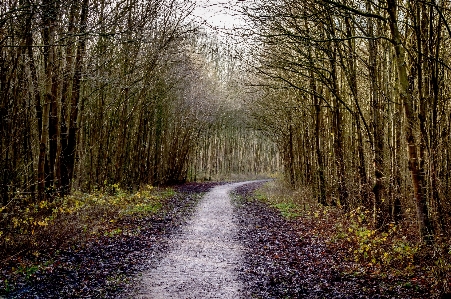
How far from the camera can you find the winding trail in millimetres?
5504

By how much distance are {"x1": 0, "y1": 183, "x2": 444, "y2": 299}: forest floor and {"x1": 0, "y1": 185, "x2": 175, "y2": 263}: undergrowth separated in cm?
24

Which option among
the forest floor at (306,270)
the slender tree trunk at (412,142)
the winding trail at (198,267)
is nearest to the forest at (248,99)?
the slender tree trunk at (412,142)

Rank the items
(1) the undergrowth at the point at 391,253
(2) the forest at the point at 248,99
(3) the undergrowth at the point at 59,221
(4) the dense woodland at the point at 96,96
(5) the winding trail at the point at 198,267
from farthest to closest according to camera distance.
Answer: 1. (4) the dense woodland at the point at 96,96
2. (3) the undergrowth at the point at 59,221
3. (2) the forest at the point at 248,99
4. (5) the winding trail at the point at 198,267
5. (1) the undergrowth at the point at 391,253

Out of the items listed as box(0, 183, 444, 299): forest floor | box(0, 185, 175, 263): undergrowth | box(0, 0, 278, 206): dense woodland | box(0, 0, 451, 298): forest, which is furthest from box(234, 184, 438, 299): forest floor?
box(0, 0, 278, 206): dense woodland

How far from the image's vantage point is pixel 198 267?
6.72 m

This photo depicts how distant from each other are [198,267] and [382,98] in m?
5.43

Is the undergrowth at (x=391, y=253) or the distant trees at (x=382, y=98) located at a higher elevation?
the distant trees at (x=382, y=98)

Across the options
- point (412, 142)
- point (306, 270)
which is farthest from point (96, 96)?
point (412, 142)

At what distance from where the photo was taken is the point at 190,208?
1387 centimetres

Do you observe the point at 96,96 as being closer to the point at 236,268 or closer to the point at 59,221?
the point at 59,221

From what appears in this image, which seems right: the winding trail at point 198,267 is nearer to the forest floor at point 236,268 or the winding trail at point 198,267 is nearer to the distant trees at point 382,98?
the forest floor at point 236,268

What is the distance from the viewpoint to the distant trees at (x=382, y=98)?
230 inches

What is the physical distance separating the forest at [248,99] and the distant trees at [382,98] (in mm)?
42

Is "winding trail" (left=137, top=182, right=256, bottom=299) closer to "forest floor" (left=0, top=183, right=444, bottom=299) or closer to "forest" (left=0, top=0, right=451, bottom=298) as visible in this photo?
"forest floor" (left=0, top=183, right=444, bottom=299)
